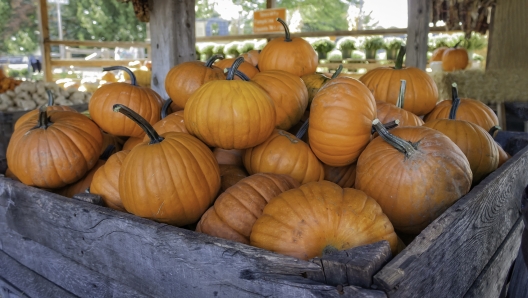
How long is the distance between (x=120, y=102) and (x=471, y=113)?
72.1 inches

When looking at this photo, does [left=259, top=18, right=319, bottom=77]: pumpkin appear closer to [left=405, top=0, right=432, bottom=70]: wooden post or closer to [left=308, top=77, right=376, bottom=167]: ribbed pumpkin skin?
[left=308, top=77, right=376, bottom=167]: ribbed pumpkin skin

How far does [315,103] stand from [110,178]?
87 centimetres

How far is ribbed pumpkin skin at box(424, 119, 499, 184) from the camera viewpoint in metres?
1.64

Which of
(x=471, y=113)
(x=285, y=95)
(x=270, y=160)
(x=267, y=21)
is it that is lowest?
(x=270, y=160)

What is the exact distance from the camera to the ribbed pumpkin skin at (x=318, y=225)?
3.69 ft

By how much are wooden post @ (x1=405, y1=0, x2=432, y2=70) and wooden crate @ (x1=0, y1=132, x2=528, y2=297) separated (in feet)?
9.06

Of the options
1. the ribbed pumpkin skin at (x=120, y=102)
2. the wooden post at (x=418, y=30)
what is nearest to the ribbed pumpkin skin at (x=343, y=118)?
the ribbed pumpkin skin at (x=120, y=102)

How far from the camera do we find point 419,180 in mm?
1331

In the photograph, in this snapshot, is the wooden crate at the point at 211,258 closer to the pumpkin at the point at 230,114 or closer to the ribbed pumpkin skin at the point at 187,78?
the pumpkin at the point at 230,114

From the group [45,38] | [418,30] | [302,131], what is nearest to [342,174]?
[302,131]

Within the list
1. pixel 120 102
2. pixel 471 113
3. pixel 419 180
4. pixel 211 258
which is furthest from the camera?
pixel 471 113

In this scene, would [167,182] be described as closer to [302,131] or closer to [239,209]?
[239,209]

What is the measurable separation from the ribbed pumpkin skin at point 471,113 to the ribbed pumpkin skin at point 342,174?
0.71 m

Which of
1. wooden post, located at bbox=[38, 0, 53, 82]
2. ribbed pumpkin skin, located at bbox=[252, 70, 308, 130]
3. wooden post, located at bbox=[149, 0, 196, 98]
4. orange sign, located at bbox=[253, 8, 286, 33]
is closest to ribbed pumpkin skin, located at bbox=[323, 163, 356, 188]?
ribbed pumpkin skin, located at bbox=[252, 70, 308, 130]
